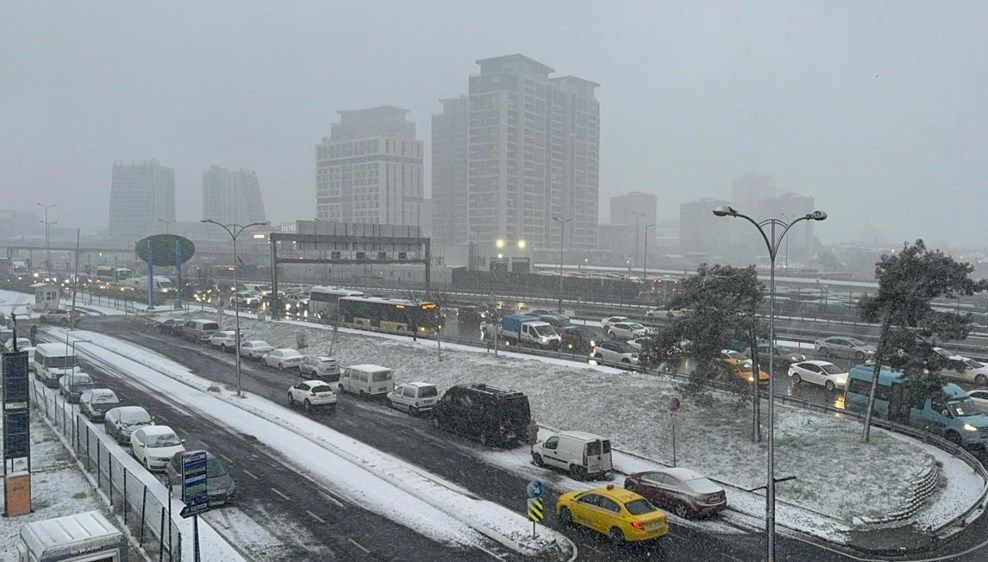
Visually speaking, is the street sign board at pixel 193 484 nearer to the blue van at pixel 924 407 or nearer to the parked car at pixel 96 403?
the parked car at pixel 96 403

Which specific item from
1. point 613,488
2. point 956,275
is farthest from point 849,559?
point 956,275

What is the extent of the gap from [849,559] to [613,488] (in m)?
6.01

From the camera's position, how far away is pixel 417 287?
96.4 meters

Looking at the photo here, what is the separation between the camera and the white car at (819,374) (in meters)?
32.9

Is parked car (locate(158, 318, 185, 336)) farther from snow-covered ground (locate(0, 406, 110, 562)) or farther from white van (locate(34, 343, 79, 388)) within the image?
snow-covered ground (locate(0, 406, 110, 562))

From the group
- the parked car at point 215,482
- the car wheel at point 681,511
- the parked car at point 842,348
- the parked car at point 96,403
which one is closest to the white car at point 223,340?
the parked car at point 96,403

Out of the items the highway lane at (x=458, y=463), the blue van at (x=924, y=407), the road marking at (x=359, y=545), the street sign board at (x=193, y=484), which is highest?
the street sign board at (x=193, y=484)

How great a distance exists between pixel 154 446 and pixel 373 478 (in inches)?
307

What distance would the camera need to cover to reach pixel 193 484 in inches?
497

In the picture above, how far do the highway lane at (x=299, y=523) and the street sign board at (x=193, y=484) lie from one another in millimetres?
4308

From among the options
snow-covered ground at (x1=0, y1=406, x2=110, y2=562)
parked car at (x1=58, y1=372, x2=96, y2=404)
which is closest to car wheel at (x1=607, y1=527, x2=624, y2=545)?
snow-covered ground at (x1=0, y1=406, x2=110, y2=562)

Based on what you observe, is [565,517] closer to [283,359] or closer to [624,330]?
[283,359]

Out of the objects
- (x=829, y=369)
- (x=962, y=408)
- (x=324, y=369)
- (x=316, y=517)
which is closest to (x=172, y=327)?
(x=324, y=369)

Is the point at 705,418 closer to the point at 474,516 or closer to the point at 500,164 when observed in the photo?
the point at 474,516
